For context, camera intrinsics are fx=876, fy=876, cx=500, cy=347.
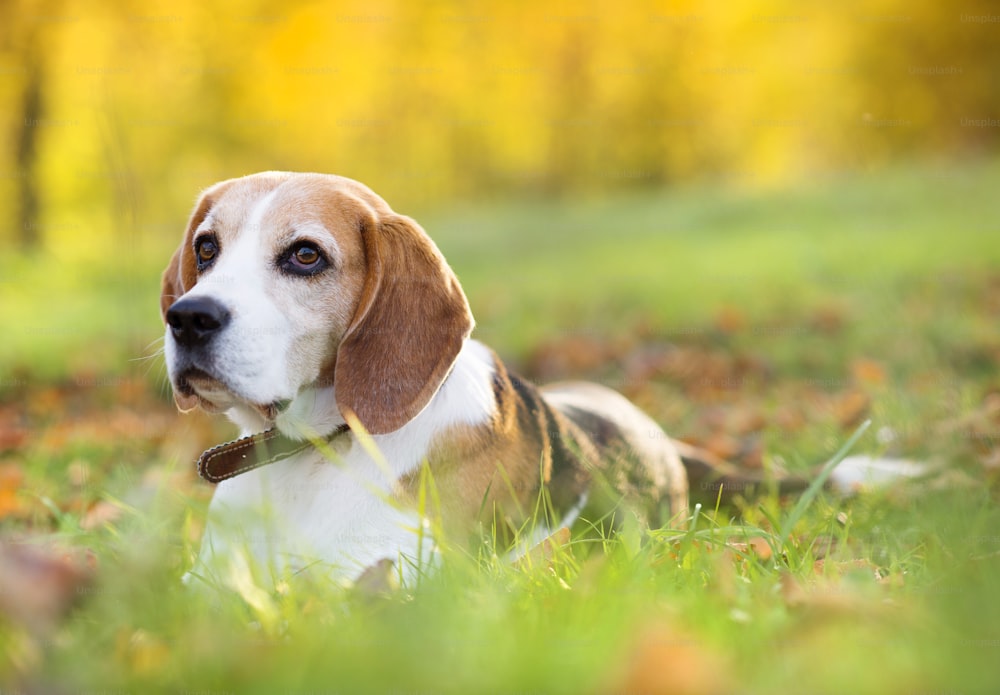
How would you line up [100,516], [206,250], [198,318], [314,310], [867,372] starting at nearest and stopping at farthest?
1. [198,318]
2. [314,310]
3. [206,250]
4. [100,516]
5. [867,372]

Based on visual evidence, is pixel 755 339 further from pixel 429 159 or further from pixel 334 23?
pixel 429 159

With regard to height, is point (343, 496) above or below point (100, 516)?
above

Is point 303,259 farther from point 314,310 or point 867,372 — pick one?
point 867,372

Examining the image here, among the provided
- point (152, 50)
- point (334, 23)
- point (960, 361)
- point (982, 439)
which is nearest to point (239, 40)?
point (334, 23)

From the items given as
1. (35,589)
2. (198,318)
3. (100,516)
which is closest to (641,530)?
(198,318)

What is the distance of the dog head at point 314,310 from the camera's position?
285cm

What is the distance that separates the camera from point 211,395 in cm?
295

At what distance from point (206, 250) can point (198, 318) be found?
0.63 m

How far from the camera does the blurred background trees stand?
18.0 meters

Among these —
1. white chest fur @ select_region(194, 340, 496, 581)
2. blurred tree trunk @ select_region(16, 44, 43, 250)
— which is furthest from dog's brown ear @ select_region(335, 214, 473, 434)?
blurred tree trunk @ select_region(16, 44, 43, 250)

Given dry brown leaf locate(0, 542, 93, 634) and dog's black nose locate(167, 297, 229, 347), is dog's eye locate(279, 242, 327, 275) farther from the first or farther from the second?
dry brown leaf locate(0, 542, 93, 634)

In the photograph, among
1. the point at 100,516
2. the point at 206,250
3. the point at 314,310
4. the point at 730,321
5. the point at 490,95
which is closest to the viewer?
the point at 314,310

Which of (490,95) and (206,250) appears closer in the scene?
(206,250)

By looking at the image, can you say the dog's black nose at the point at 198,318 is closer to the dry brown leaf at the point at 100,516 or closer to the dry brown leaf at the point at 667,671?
the dry brown leaf at the point at 100,516
